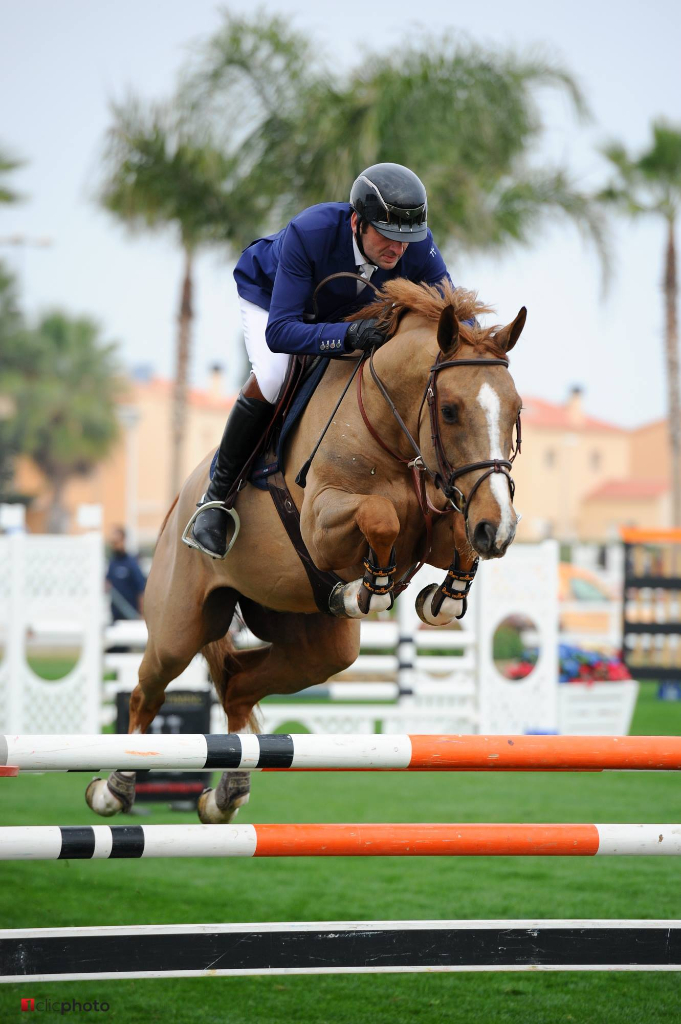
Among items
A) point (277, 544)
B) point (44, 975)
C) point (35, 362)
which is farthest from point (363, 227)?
point (35, 362)

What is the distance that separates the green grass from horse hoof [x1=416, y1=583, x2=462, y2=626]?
4.44ft

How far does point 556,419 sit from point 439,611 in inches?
2242

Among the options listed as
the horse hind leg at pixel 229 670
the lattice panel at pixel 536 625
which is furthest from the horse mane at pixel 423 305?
the lattice panel at pixel 536 625

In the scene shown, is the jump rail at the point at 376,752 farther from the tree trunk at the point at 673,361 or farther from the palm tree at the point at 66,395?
the palm tree at the point at 66,395

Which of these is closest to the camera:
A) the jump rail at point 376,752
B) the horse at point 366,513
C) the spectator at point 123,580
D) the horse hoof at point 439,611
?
the jump rail at point 376,752

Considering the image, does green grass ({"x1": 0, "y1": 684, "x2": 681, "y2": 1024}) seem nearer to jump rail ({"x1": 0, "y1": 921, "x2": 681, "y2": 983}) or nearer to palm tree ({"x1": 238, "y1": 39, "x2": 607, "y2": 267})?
jump rail ({"x1": 0, "y1": 921, "x2": 681, "y2": 983})

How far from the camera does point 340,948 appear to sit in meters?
3.32

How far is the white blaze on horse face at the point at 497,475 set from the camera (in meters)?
2.81

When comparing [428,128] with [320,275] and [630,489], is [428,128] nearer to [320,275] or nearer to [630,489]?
[320,275]

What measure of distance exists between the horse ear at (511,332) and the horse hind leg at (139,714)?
1.85m

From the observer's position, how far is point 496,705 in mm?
9914

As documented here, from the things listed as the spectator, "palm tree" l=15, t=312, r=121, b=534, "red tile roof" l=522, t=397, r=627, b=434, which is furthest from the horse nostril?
"red tile roof" l=522, t=397, r=627, b=434

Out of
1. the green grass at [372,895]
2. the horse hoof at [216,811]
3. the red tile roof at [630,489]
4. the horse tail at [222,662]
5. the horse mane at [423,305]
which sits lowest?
the green grass at [372,895]

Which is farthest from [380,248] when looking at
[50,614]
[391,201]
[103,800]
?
[50,614]
